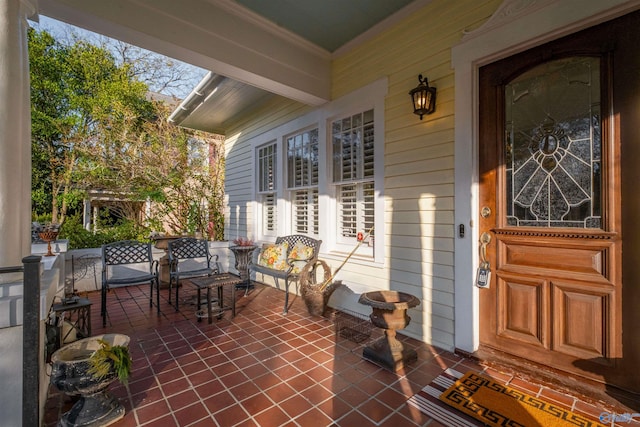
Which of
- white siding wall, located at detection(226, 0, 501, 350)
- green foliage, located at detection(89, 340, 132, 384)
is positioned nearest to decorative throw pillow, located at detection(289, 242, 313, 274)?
white siding wall, located at detection(226, 0, 501, 350)

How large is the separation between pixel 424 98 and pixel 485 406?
260 cm

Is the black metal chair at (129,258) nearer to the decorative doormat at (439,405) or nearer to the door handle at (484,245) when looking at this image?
the decorative doormat at (439,405)

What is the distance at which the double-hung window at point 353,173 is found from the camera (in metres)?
3.78

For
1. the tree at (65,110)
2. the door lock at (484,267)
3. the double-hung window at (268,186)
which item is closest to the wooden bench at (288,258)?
the double-hung window at (268,186)

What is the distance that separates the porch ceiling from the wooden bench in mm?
2059

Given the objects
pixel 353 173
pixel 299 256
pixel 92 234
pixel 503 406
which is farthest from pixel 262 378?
pixel 92 234

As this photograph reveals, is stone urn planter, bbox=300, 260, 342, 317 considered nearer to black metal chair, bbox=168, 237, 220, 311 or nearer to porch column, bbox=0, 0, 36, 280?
black metal chair, bbox=168, 237, 220, 311

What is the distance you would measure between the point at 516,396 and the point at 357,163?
2.80 m

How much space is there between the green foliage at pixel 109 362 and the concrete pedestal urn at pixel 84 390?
0.02m

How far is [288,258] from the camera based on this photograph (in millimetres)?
4328

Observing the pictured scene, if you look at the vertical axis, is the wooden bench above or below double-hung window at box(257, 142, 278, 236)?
below

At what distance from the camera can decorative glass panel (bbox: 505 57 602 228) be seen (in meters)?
2.17

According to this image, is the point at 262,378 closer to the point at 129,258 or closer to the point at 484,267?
the point at 484,267

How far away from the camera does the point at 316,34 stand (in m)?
3.72
